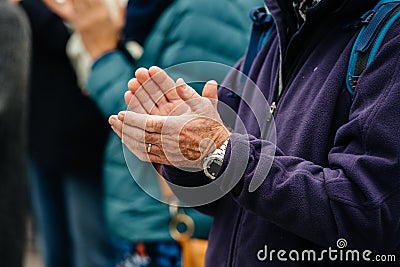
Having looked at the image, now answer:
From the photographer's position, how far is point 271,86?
5.34ft

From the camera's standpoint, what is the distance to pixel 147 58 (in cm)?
244

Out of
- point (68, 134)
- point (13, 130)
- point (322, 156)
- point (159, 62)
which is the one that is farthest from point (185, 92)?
point (68, 134)

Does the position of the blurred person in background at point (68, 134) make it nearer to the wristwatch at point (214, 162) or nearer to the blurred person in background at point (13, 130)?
the blurred person in background at point (13, 130)

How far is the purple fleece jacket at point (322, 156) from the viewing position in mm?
1337

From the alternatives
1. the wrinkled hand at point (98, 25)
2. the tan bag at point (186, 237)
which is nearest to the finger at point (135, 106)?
the tan bag at point (186, 237)

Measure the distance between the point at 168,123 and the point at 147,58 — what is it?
3.47 ft

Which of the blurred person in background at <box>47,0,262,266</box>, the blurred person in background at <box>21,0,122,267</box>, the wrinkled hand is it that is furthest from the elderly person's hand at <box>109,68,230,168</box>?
the blurred person in background at <box>21,0,122,267</box>

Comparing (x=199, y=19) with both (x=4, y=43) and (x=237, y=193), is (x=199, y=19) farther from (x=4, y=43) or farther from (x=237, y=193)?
(x=237, y=193)

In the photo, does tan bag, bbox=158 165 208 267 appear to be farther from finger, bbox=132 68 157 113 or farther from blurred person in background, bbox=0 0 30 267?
finger, bbox=132 68 157 113

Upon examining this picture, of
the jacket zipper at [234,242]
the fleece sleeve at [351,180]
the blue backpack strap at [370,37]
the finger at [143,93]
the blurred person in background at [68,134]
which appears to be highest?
the blue backpack strap at [370,37]

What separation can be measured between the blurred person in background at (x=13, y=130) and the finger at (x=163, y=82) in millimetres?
1357

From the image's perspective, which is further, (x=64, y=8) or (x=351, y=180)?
(x=64, y=8)

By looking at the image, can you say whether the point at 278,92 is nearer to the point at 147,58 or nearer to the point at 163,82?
the point at 163,82

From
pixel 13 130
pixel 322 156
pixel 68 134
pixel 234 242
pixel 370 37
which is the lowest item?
pixel 68 134
